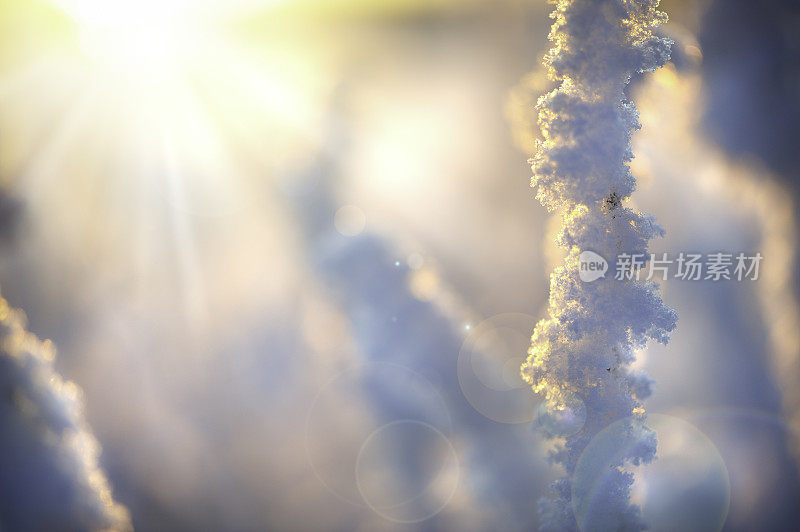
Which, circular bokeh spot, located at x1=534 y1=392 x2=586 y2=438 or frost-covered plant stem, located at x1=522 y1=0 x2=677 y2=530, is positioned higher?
frost-covered plant stem, located at x1=522 y1=0 x2=677 y2=530

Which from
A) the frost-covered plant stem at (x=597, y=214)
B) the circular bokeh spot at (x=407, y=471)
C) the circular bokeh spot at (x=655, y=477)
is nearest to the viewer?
the frost-covered plant stem at (x=597, y=214)

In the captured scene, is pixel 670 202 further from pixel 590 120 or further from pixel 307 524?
pixel 307 524

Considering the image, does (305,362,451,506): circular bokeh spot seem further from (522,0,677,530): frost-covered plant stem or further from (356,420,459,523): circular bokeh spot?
(522,0,677,530): frost-covered plant stem

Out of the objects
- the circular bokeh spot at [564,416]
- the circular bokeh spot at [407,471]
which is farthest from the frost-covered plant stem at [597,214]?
the circular bokeh spot at [407,471]

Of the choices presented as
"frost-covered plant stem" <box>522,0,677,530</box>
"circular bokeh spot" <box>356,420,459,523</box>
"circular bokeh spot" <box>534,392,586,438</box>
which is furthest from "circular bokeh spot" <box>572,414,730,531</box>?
"circular bokeh spot" <box>356,420,459,523</box>

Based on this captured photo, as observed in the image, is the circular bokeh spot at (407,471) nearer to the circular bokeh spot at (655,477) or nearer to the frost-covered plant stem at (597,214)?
the circular bokeh spot at (655,477)

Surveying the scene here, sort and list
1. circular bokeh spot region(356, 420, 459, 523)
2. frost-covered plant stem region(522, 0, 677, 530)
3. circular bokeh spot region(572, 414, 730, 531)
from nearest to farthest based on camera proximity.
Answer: frost-covered plant stem region(522, 0, 677, 530) < circular bokeh spot region(572, 414, 730, 531) < circular bokeh spot region(356, 420, 459, 523)

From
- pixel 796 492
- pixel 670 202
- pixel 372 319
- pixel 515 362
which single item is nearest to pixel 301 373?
pixel 372 319
